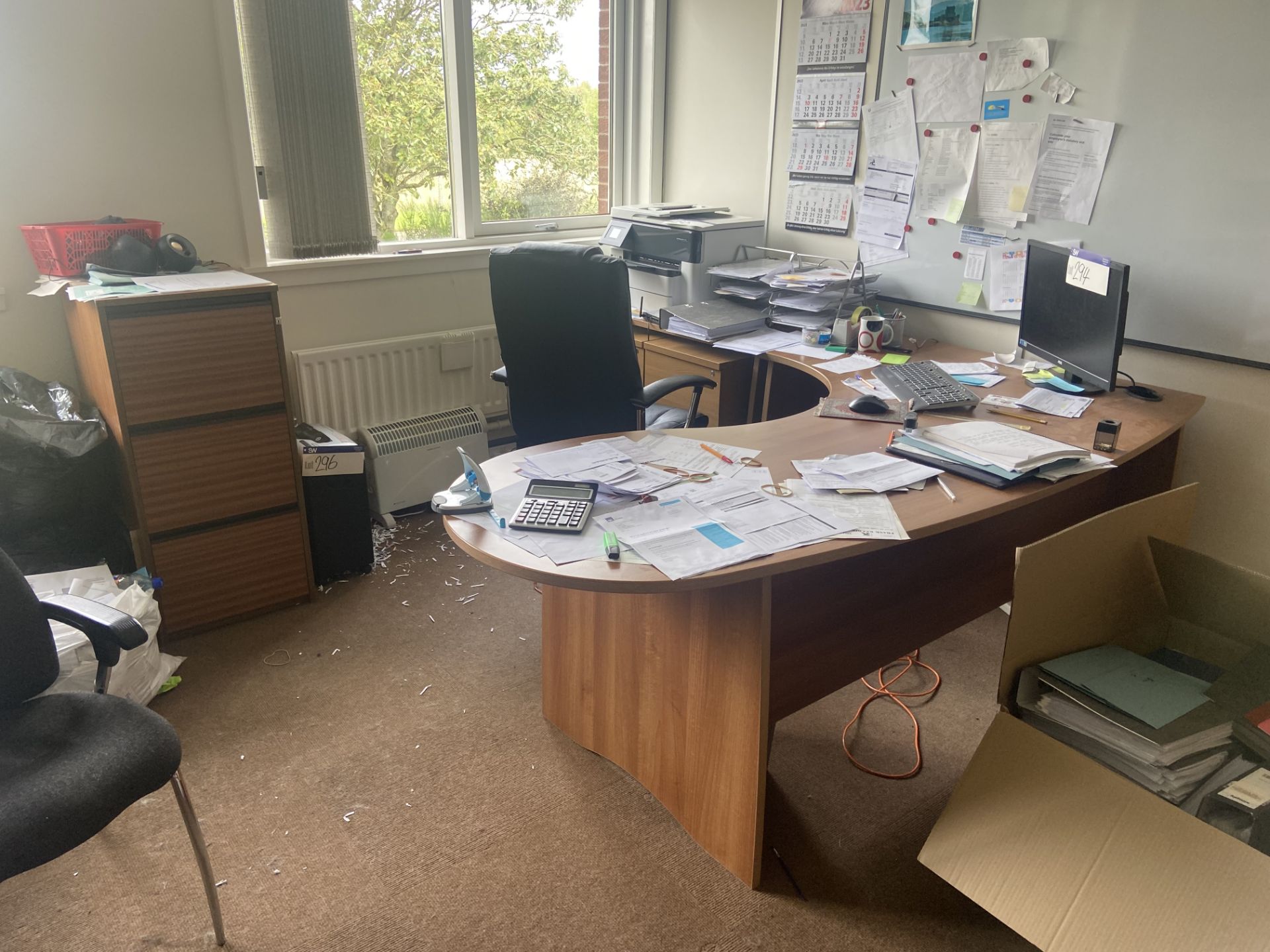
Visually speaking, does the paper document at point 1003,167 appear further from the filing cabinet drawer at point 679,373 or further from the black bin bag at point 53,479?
the black bin bag at point 53,479

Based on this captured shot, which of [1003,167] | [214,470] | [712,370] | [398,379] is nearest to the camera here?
[214,470]

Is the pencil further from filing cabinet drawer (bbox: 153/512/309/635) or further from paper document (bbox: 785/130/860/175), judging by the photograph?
filing cabinet drawer (bbox: 153/512/309/635)

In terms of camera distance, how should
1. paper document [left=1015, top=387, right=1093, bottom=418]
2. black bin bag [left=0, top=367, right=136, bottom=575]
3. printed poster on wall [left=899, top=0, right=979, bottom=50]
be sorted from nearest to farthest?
1. paper document [left=1015, top=387, right=1093, bottom=418]
2. black bin bag [left=0, top=367, right=136, bottom=575]
3. printed poster on wall [left=899, top=0, right=979, bottom=50]

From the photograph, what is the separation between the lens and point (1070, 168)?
2.55m

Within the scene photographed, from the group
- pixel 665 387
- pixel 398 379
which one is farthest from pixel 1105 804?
pixel 398 379

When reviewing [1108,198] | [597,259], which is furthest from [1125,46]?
[597,259]

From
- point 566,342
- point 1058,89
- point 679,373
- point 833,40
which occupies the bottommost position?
point 679,373

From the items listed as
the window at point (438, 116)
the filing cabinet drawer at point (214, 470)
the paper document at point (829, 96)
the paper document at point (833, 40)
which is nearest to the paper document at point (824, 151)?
the paper document at point (829, 96)

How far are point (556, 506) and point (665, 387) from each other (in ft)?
3.59

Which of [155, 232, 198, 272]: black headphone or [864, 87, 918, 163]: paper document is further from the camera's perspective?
[864, 87, 918, 163]: paper document

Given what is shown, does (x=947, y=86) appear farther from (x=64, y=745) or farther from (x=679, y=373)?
(x=64, y=745)

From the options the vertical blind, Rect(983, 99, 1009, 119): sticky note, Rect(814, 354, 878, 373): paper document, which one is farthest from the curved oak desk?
the vertical blind

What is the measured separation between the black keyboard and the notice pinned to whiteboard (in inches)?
16.3

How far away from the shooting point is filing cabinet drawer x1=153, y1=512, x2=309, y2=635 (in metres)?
2.50
